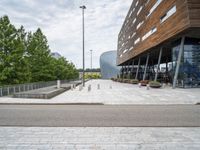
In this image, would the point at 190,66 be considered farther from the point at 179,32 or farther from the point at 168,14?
the point at 168,14

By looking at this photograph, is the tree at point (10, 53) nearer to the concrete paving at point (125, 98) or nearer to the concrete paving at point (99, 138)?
the concrete paving at point (125, 98)

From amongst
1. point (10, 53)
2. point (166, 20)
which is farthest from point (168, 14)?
point (10, 53)

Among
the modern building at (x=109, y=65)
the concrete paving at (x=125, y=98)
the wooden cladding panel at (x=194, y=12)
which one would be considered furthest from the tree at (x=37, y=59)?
the modern building at (x=109, y=65)

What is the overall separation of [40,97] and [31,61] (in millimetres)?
17603

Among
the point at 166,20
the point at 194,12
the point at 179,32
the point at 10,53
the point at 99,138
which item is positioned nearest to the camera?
the point at 99,138

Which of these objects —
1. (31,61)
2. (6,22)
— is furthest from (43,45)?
(6,22)

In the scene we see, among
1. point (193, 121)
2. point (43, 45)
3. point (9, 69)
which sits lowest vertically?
point (193, 121)

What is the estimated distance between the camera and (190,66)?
30859mm

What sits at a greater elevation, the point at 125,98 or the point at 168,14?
the point at 168,14

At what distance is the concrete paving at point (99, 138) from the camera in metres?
5.47

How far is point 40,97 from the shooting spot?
18.6m

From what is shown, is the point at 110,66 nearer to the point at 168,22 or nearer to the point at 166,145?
the point at 168,22

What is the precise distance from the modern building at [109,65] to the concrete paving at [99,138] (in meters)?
139

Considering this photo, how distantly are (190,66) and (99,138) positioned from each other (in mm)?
28393
